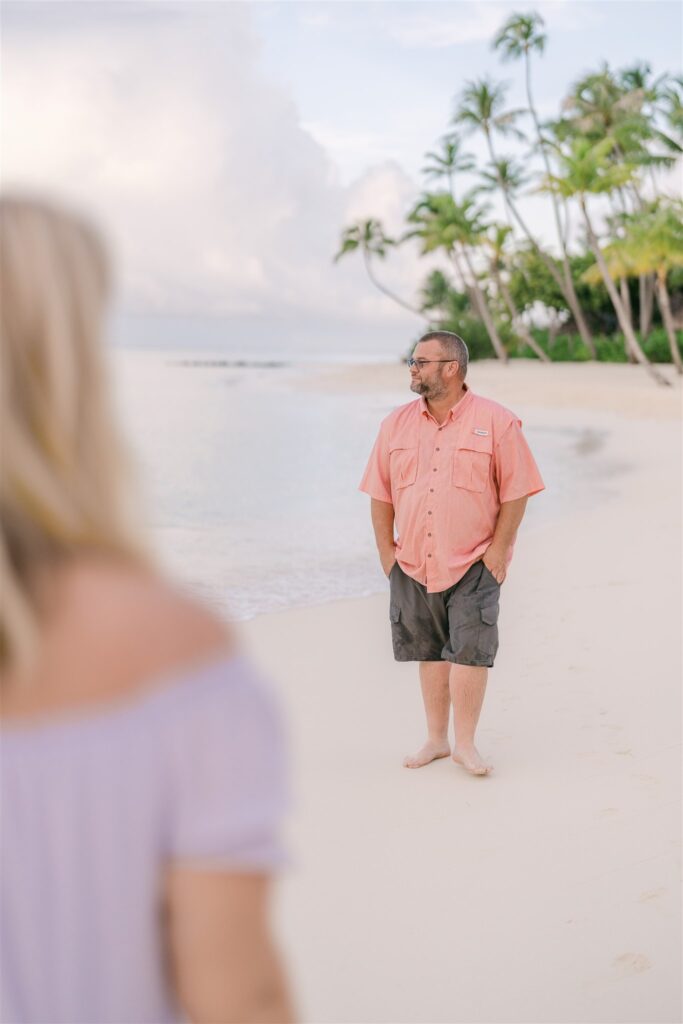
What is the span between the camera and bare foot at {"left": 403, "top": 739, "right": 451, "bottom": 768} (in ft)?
15.8

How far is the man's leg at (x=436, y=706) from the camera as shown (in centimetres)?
487

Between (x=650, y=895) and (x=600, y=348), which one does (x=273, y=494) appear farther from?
(x=600, y=348)

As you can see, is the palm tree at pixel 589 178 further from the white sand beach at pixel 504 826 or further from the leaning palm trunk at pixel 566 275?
the white sand beach at pixel 504 826

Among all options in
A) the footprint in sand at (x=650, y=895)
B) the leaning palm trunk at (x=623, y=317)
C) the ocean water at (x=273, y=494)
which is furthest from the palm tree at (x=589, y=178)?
the footprint in sand at (x=650, y=895)

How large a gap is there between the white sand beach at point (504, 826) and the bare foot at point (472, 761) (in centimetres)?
6

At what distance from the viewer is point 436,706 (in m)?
4.89

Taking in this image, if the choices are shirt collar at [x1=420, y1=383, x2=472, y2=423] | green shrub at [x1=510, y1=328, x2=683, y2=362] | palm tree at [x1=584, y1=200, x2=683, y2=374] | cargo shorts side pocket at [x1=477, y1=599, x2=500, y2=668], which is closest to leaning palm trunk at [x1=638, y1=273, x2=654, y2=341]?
green shrub at [x1=510, y1=328, x2=683, y2=362]

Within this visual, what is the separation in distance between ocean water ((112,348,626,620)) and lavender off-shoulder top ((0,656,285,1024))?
0.19m

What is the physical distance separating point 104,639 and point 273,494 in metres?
17.3

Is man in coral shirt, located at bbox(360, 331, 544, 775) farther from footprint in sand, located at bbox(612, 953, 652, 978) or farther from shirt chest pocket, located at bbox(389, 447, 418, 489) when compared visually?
footprint in sand, located at bbox(612, 953, 652, 978)

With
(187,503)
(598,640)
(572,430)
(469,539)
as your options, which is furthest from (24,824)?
(572,430)

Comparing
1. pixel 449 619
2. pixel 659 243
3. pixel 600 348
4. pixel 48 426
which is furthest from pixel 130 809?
pixel 600 348

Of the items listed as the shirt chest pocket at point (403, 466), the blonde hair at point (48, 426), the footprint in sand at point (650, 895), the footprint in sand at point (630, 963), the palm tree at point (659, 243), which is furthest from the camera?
the palm tree at point (659, 243)

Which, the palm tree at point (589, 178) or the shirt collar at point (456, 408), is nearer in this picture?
the shirt collar at point (456, 408)
